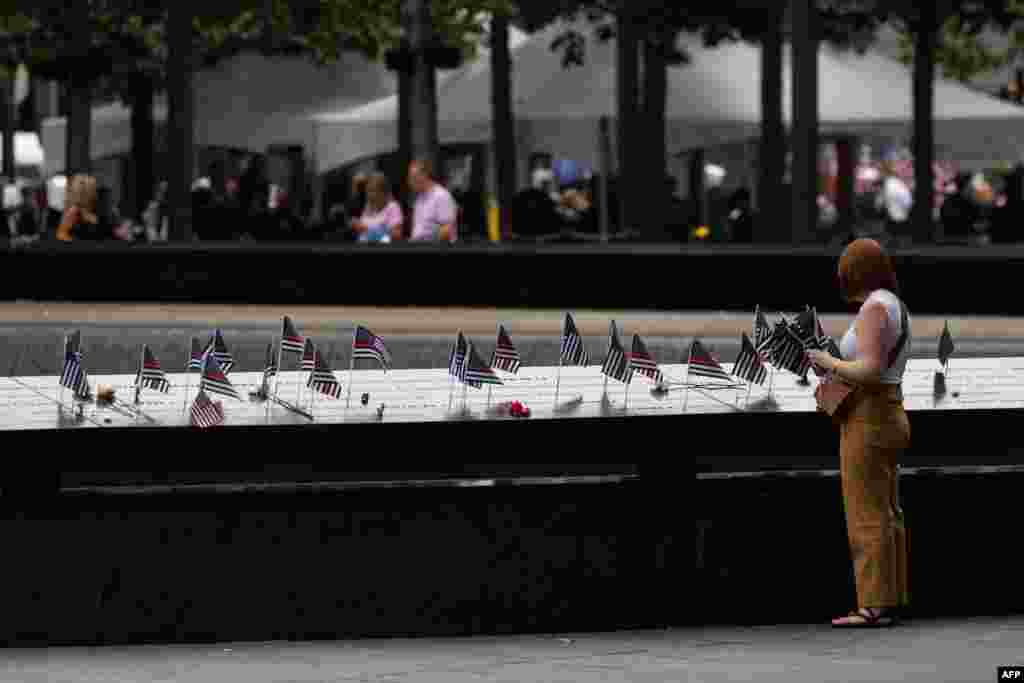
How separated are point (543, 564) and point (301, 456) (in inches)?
38.4

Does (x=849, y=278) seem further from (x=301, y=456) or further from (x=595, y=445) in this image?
(x=301, y=456)

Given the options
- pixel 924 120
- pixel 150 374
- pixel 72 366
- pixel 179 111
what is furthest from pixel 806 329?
pixel 924 120

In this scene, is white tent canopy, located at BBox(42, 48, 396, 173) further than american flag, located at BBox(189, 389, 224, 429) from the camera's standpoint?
Yes

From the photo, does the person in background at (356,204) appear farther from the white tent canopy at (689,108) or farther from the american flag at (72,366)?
the american flag at (72,366)

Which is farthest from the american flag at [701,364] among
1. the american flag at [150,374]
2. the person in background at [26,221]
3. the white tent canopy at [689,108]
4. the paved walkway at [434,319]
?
the person in background at [26,221]

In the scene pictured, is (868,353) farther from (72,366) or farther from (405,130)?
(405,130)

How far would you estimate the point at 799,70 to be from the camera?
29.6m

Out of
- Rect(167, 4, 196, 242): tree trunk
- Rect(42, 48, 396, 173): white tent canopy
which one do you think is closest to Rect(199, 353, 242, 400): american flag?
Rect(167, 4, 196, 242): tree trunk

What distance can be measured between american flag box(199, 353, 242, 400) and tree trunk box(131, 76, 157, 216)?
29.7 m

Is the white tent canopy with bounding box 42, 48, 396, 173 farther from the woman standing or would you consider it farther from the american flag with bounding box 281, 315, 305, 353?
the woman standing

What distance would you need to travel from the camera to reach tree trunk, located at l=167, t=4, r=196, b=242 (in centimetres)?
3153

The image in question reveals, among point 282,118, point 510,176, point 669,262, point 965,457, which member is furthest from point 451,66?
point 965,457

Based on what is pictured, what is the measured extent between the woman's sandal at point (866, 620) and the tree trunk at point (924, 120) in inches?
908

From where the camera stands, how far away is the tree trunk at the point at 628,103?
3278 centimetres
